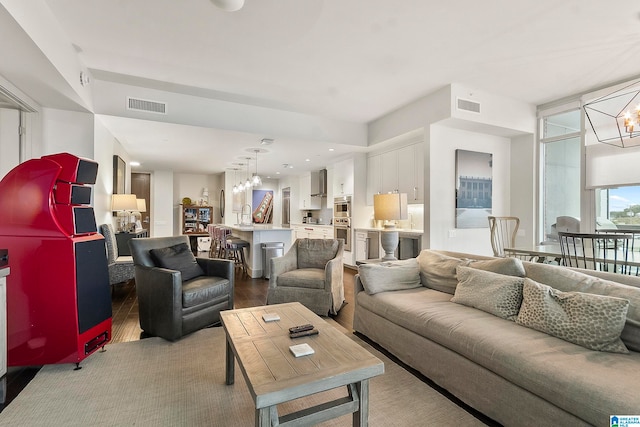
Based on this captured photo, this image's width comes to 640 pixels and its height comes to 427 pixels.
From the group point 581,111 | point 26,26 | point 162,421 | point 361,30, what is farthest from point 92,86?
point 581,111

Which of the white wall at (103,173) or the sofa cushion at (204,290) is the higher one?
the white wall at (103,173)

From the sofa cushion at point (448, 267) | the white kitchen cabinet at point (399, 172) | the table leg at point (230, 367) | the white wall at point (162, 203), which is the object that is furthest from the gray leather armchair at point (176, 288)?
the white wall at point (162, 203)

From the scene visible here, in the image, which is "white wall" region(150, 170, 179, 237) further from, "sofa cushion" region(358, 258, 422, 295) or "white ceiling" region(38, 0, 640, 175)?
"sofa cushion" region(358, 258, 422, 295)

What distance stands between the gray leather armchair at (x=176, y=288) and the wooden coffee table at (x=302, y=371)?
1.10 meters

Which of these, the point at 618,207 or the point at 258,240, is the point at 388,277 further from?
the point at 618,207

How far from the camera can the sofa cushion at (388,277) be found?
9.57 feet

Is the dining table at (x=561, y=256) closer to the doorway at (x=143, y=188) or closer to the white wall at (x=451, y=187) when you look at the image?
the white wall at (x=451, y=187)

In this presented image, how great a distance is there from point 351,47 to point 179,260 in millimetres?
2955

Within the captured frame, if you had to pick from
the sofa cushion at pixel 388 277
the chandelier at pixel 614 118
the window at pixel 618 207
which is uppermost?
the chandelier at pixel 614 118

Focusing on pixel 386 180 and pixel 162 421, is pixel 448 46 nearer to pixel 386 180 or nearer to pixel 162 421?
pixel 386 180

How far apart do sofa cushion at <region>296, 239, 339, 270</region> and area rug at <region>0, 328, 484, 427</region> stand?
1.65 meters

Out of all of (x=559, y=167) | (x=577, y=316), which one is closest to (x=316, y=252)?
(x=577, y=316)

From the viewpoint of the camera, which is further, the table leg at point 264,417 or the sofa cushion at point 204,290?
the sofa cushion at point 204,290

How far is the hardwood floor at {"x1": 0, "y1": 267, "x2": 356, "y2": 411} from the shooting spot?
2.20m
